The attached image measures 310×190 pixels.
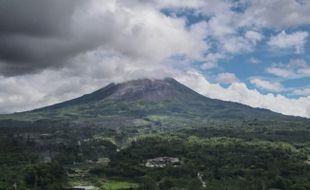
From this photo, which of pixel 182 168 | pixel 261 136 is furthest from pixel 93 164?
pixel 261 136

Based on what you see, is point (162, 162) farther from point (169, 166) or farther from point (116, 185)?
point (116, 185)

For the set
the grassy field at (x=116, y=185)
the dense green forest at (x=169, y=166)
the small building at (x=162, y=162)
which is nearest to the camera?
the dense green forest at (x=169, y=166)

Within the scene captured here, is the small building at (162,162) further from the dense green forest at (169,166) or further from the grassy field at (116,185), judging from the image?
the grassy field at (116,185)

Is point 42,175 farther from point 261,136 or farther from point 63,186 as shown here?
point 261,136

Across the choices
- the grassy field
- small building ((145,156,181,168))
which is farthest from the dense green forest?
small building ((145,156,181,168))

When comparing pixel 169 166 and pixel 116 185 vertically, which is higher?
pixel 169 166

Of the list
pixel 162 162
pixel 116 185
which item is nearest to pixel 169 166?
pixel 162 162

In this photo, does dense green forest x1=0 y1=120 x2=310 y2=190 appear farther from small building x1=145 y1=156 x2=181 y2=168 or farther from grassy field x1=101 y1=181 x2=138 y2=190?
small building x1=145 y1=156 x2=181 y2=168

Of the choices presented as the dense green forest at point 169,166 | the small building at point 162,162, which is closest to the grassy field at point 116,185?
the dense green forest at point 169,166
